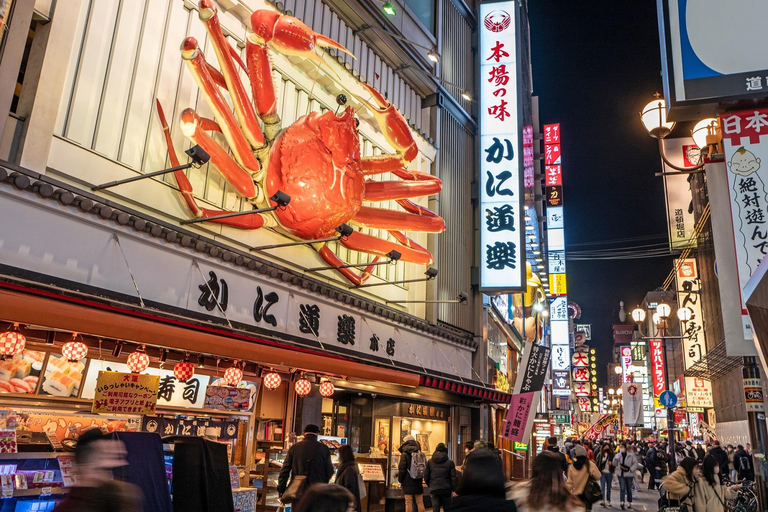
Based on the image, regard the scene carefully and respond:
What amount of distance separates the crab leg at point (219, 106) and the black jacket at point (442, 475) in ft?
19.8

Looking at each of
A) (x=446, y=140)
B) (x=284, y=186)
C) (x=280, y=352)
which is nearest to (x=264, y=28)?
(x=284, y=186)

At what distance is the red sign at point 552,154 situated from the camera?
4428 centimetres

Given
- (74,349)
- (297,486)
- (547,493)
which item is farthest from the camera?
(74,349)

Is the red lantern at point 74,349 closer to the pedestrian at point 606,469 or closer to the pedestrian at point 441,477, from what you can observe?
the pedestrian at point 441,477

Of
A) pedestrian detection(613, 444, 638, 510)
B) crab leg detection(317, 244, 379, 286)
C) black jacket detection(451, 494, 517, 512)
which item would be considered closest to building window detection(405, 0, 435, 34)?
crab leg detection(317, 244, 379, 286)

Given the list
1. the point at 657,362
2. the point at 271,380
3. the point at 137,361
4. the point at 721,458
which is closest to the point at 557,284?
the point at 657,362

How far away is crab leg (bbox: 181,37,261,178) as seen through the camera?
8.84 m

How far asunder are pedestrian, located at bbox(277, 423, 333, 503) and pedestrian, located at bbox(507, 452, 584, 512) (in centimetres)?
414

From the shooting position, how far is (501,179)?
18406 millimetres

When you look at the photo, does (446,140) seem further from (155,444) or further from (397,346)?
(155,444)

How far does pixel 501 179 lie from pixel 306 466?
12400 mm

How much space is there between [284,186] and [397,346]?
5.90 metres

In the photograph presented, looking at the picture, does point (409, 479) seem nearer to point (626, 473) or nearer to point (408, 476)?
point (408, 476)

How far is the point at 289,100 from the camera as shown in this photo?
39.8 ft
